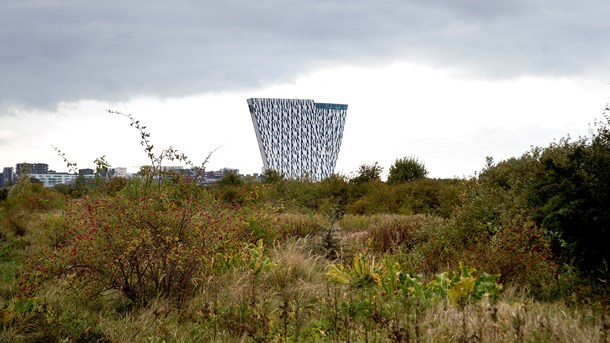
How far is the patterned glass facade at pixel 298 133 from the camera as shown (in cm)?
7719

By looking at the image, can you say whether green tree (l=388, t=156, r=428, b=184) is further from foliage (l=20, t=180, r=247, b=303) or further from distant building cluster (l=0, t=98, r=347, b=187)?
distant building cluster (l=0, t=98, r=347, b=187)

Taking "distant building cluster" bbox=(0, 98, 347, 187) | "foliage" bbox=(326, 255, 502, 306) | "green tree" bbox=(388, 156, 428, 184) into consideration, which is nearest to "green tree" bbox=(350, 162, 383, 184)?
"green tree" bbox=(388, 156, 428, 184)

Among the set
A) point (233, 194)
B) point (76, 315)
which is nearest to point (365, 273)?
point (76, 315)

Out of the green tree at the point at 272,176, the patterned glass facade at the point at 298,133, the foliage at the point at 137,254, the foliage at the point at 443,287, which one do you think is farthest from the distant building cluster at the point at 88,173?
the patterned glass facade at the point at 298,133

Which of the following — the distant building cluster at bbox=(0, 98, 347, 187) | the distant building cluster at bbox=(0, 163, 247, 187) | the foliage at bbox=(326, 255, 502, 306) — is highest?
the distant building cluster at bbox=(0, 98, 347, 187)

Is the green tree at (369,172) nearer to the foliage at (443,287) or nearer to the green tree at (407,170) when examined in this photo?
the green tree at (407,170)

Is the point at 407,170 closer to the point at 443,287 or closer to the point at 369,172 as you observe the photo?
the point at 369,172

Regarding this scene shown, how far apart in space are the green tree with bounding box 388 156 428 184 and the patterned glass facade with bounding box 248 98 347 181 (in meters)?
49.9

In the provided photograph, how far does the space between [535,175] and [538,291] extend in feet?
11.6

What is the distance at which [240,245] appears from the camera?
8391mm

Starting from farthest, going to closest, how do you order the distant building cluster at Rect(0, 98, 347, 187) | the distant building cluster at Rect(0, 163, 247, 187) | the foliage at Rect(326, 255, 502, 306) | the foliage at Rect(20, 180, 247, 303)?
Answer: the distant building cluster at Rect(0, 98, 347, 187), the distant building cluster at Rect(0, 163, 247, 187), the foliage at Rect(20, 180, 247, 303), the foliage at Rect(326, 255, 502, 306)

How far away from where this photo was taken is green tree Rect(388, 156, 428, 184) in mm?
24531

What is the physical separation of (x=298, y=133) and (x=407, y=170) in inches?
2212

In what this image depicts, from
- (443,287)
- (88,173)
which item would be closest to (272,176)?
(88,173)
